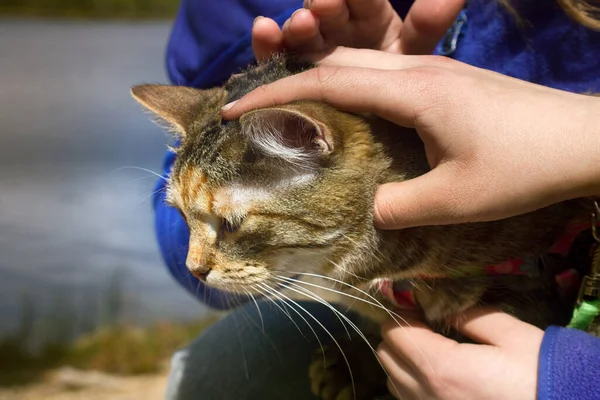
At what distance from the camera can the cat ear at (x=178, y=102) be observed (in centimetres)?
97

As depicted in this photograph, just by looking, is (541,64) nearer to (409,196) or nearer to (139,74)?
(409,196)

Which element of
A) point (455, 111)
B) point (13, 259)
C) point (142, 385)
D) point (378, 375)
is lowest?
point (142, 385)

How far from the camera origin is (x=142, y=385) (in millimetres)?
2625

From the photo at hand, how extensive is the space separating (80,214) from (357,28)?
8.79ft

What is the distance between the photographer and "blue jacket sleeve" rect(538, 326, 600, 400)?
2.32 feet

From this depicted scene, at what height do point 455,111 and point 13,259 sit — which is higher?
point 455,111

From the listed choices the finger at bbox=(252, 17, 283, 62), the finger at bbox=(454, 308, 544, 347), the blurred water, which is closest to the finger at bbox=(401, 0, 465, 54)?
the finger at bbox=(252, 17, 283, 62)

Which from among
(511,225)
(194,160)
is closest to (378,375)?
(511,225)

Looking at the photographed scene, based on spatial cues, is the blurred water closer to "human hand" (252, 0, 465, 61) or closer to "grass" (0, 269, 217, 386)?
"grass" (0, 269, 217, 386)

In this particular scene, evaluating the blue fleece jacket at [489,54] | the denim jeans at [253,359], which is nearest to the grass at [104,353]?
the denim jeans at [253,359]

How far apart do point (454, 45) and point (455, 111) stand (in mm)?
346

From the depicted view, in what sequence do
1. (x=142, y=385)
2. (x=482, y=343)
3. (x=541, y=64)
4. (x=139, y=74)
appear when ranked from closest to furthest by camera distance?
(x=482, y=343)
(x=541, y=64)
(x=142, y=385)
(x=139, y=74)

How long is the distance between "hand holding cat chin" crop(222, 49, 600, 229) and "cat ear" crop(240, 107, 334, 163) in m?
0.04

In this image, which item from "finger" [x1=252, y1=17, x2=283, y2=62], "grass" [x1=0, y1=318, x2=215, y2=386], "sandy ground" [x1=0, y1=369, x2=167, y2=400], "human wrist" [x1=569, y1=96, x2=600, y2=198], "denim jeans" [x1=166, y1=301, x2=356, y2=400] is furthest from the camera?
"grass" [x1=0, y1=318, x2=215, y2=386]
